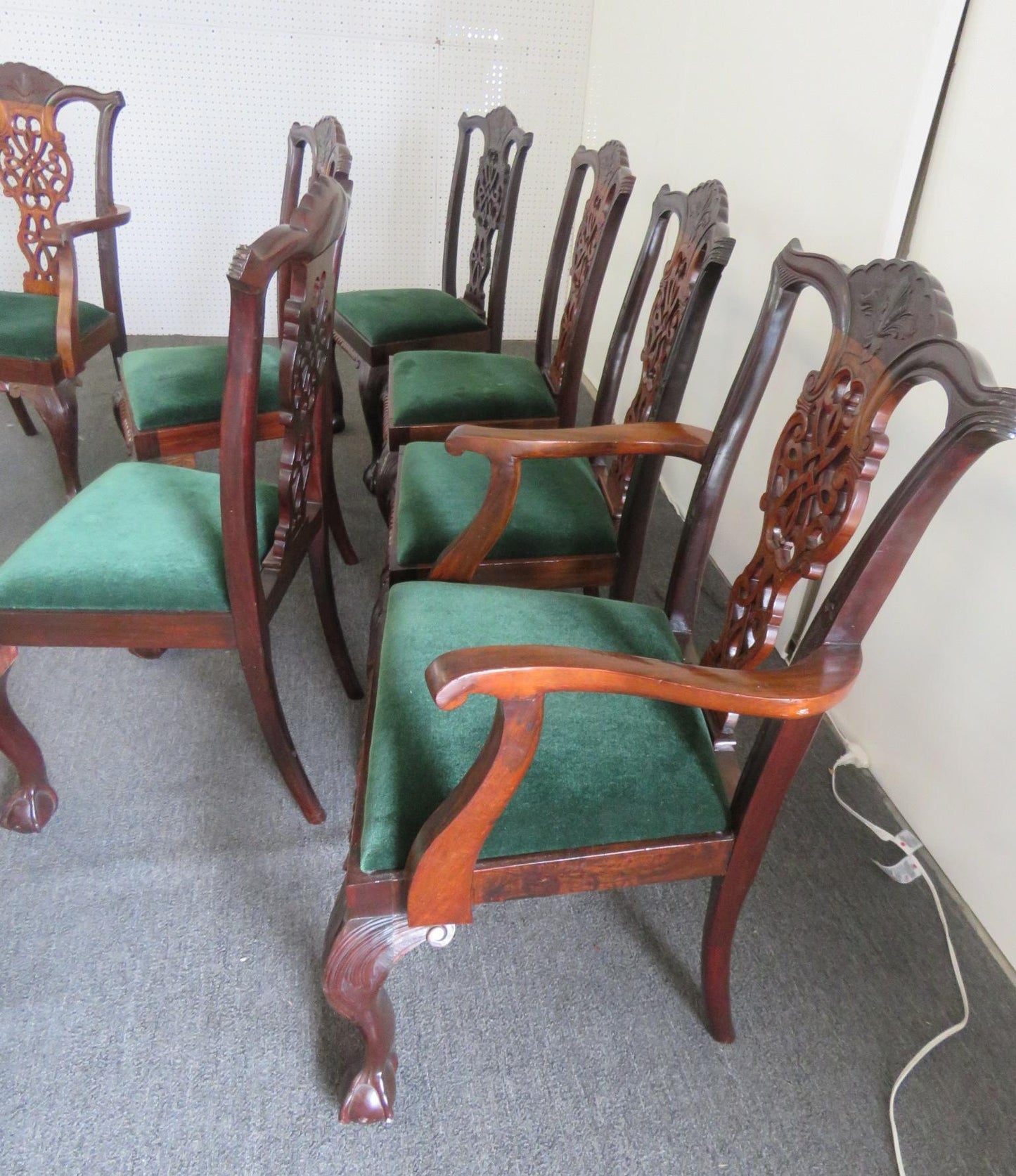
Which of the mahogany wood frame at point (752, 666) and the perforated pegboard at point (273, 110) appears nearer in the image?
the mahogany wood frame at point (752, 666)

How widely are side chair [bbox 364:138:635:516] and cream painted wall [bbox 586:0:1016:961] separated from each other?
1.19 ft

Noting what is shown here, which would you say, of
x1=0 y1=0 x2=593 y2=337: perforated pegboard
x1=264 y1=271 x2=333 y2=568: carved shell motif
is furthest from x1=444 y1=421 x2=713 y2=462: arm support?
x1=0 y1=0 x2=593 y2=337: perforated pegboard

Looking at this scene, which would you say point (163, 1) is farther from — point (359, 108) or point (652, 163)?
point (652, 163)

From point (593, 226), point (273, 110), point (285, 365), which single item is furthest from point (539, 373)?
point (273, 110)

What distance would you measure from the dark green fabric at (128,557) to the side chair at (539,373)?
1.77 ft

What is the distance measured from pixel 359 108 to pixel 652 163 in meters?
1.43

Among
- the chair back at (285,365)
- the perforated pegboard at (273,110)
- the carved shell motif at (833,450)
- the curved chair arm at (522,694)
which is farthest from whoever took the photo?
the perforated pegboard at (273,110)

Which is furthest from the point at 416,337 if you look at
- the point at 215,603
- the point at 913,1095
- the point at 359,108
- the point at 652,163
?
the point at 913,1095

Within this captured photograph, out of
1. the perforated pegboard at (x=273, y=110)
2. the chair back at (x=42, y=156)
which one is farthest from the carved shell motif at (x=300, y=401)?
the perforated pegboard at (x=273, y=110)

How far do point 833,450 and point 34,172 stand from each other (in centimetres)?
248

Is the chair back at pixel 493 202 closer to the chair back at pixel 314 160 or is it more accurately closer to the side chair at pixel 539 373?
the side chair at pixel 539 373

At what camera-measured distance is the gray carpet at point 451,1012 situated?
1.06m

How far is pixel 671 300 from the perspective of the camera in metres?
1.38

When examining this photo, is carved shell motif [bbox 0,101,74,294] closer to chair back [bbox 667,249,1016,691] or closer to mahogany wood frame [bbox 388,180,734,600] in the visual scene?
mahogany wood frame [bbox 388,180,734,600]
